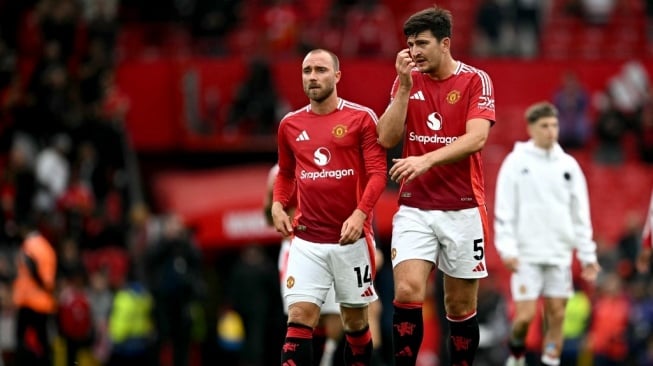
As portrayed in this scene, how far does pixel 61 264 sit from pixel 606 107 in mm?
11365

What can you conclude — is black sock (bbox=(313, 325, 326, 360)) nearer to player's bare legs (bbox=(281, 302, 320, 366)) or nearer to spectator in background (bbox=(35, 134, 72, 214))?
player's bare legs (bbox=(281, 302, 320, 366))

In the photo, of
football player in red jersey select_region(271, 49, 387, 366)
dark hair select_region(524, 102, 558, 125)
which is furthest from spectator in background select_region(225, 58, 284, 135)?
football player in red jersey select_region(271, 49, 387, 366)

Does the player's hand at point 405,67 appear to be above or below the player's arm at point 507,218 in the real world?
above

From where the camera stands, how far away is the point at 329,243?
11336 millimetres

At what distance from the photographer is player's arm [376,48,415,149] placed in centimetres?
1086

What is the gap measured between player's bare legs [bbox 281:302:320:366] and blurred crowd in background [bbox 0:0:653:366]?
8.79 meters

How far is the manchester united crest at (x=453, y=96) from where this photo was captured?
11281 mm

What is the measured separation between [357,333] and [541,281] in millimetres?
3261

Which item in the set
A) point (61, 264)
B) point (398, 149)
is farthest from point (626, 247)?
point (61, 264)

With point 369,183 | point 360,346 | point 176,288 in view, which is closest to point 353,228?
point 369,183

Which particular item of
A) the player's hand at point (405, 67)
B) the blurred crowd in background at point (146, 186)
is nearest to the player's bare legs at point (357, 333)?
the player's hand at point (405, 67)

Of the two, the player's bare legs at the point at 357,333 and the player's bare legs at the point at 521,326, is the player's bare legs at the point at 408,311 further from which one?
the player's bare legs at the point at 521,326

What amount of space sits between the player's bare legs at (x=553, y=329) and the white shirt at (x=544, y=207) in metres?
0.41

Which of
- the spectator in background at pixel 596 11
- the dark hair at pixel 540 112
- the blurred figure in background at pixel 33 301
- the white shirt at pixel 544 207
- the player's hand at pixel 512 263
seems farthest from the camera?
the spectator in background at pixel 596 11
